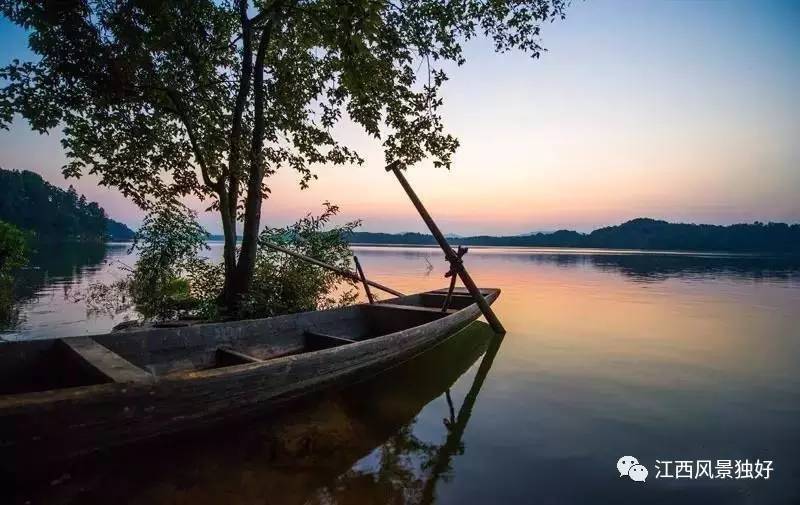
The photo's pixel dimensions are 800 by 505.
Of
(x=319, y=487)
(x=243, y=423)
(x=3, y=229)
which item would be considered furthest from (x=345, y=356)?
(x=3, y=229)

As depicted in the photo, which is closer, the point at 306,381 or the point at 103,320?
the point at 306,381

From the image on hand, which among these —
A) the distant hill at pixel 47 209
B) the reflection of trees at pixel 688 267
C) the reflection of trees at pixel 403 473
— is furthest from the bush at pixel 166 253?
the distant hill at pixel 47 209

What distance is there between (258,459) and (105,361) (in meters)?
1.75

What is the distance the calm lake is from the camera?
139 inches

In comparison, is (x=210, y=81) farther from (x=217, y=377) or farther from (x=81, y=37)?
(x=217, y=377)

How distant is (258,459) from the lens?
391 cm

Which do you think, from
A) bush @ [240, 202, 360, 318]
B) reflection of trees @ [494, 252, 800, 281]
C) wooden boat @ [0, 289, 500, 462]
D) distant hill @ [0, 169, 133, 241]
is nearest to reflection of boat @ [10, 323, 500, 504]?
wooden boat @ [0, 289, 500, 462]

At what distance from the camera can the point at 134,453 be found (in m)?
3.50

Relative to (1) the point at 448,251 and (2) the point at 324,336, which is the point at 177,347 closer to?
(2) the point at 324,336

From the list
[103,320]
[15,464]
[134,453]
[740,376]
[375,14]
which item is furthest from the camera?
[103,320]

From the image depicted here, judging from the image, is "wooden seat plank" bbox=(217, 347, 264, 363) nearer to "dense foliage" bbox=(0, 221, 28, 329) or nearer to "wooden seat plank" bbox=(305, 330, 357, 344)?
"wooden seat plank" bbox=(305, 330, 357, 344)

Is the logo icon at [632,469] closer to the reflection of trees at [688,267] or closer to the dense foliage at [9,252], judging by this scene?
the dense foliage at [9,252]

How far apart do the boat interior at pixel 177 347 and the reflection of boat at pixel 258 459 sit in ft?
2.57

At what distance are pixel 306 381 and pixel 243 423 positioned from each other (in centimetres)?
80
